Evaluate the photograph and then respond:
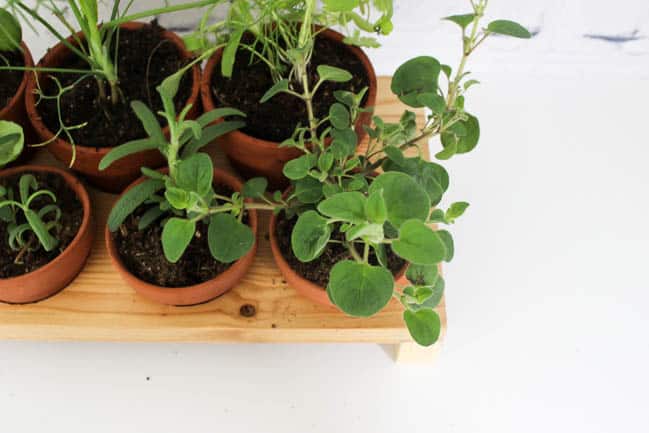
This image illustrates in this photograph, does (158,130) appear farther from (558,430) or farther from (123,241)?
(558,430)

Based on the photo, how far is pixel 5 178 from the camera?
33.9 inches

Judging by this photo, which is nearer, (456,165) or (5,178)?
(5,178)

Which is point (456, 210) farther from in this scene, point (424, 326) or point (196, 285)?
point (196, 285)

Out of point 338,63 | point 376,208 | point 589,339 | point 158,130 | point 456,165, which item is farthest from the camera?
point 456,165

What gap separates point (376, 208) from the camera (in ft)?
2.05

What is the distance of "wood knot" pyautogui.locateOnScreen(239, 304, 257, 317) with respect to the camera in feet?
2.84

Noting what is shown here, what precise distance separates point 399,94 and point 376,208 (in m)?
0.20

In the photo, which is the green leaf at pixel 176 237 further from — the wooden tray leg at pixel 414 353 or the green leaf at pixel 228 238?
the wooden tray leg at pixel 414 353

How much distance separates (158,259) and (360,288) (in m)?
0.27

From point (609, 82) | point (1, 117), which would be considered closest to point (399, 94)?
point (1, 117)

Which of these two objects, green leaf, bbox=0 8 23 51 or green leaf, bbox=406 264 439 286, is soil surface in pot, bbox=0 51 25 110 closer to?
green leaf, bbox=0 8 23 51

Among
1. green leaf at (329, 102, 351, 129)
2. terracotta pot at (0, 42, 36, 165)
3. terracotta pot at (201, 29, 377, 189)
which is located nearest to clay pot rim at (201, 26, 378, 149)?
terracotta pot at (201, 29, 377, 189)

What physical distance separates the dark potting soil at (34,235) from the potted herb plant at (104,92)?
31 mm

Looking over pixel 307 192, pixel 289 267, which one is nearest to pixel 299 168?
pixel 307 192
